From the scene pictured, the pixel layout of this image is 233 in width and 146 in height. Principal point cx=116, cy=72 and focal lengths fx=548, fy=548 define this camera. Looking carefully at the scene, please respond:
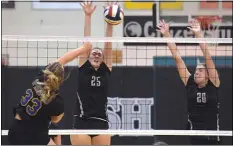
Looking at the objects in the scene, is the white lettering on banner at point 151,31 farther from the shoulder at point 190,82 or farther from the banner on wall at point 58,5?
the shoulder at point 190,82

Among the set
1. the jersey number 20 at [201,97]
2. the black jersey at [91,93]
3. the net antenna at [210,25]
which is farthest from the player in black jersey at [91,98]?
the net antenna at [210,25]

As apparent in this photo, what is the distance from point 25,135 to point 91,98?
1.47 meters

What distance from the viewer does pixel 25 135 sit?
14.6 ft

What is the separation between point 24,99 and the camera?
4438mm

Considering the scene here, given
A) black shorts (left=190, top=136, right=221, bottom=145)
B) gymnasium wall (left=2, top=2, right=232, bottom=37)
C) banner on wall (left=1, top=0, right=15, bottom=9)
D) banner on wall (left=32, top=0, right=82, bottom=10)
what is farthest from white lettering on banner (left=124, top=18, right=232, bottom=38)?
black shorts (left=190, top=136, right=221, bottom=145)

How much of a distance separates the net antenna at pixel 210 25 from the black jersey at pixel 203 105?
376 cm

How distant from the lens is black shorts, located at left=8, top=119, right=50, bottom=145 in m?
4.45

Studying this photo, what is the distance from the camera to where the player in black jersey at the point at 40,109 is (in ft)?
14.2

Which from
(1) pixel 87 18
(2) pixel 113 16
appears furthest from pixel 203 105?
(1) pixel 87 18

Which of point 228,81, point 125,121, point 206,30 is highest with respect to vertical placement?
point 206,30

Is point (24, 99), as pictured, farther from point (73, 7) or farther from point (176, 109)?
point (73, 7)

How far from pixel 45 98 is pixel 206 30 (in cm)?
602

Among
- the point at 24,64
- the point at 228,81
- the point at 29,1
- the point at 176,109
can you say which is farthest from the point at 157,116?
the point at 29,1

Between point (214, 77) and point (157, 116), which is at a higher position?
point (214, 77)
